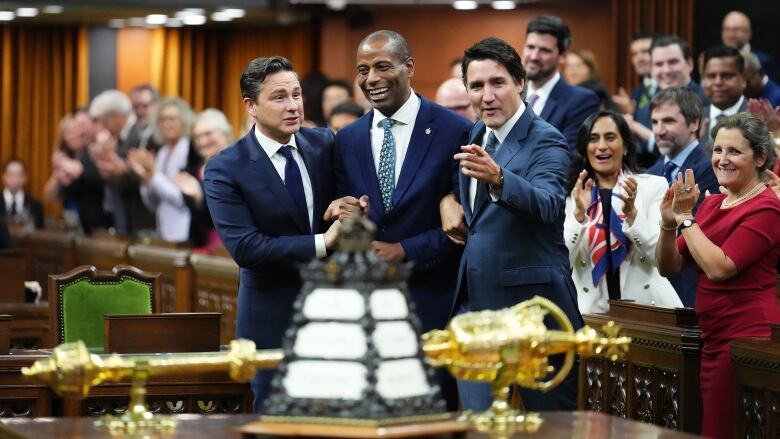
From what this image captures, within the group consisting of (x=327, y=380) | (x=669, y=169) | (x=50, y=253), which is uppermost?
(x=669, y=169)

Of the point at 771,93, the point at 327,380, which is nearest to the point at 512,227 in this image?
the point at 327,380

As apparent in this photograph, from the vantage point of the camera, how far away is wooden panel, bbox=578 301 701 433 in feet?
18.2

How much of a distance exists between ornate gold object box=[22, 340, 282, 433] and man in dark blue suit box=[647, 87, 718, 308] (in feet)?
11.1

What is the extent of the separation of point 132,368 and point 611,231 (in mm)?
3162

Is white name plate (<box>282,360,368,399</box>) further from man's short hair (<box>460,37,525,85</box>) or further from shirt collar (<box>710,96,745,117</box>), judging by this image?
shirt collar (<box>710,96,745,117</box>)

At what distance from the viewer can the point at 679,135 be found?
6.82 metres

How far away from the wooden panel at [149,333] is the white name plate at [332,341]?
1673 mm

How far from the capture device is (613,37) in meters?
13.3

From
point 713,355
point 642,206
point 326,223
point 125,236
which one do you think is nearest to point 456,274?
point 326,223

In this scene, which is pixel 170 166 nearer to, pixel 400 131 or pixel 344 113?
pixel 344 113

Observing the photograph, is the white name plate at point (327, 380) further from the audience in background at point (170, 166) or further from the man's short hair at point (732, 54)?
the audience in background at point (170, 166)

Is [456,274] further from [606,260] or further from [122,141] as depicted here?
[122,141]

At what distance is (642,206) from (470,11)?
9369mm

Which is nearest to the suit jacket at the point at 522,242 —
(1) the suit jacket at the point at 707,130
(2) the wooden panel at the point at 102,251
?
(1) the suit jacket at the point at 707,130
